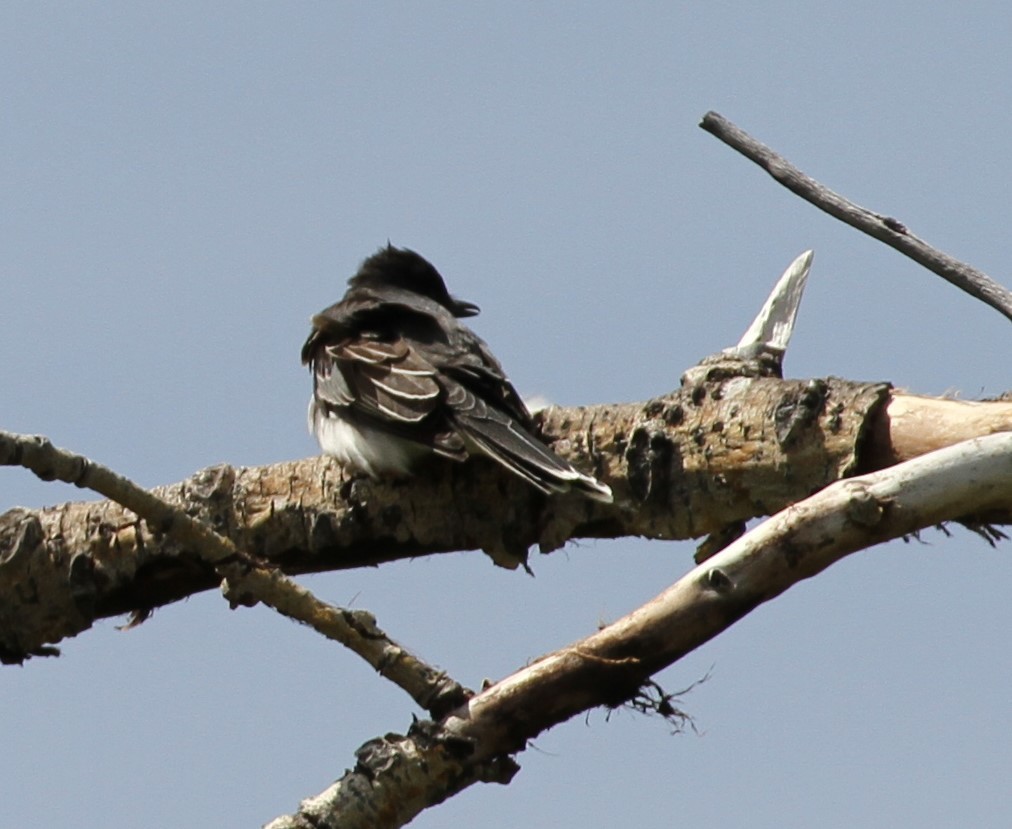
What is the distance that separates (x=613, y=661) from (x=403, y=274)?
16.8 ft

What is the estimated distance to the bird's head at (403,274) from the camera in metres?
9.42

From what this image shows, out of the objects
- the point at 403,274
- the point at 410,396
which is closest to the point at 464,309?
the point at 403,274

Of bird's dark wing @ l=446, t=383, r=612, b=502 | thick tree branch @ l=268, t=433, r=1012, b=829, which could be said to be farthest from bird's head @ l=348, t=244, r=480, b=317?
thick tree branch @ l=268, t=433, r=1012, b=829

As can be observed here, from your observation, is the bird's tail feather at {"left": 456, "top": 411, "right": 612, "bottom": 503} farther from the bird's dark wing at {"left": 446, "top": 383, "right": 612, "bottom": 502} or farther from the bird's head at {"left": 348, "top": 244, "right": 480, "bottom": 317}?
the bird's head at {"left": 348, "top": 244, "right": 480, "bottom": 317}

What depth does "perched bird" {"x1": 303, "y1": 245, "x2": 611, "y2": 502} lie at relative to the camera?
20.2 feet

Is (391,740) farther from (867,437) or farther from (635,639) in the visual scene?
(867,437)

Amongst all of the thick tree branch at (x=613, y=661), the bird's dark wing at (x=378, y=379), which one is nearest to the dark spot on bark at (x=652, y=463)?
the thick tree branch at (x=613, y=661)

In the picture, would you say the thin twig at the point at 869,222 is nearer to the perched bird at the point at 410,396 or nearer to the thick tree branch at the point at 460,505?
the thick tree branch at the point at 460,505

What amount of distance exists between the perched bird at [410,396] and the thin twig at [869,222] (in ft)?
4.08

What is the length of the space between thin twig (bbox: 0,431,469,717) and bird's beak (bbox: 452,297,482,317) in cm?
453

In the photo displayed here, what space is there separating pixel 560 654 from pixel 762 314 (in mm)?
2307

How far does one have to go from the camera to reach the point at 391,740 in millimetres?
4617

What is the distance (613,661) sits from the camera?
15.1ft

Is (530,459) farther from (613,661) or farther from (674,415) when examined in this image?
(613,661)
